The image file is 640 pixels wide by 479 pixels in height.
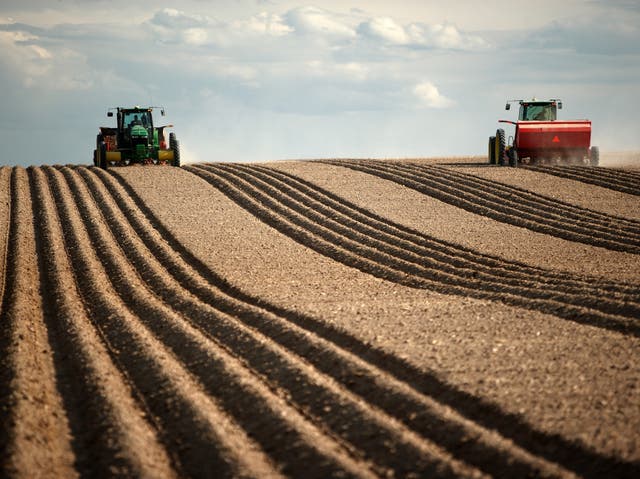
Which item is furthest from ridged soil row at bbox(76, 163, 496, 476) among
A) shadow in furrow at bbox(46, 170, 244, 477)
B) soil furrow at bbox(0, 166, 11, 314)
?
soil furrow at bbox(0, 166, 11, 314)

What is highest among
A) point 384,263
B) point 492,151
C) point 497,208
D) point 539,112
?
point 539,112

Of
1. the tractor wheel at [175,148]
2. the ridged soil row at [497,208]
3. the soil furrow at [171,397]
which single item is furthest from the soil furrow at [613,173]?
the soil furrow at [171,397]

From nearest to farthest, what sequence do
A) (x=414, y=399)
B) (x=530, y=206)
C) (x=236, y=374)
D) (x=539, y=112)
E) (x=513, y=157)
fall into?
(x=414, y=399) → (x=236, y=374) → (x=530, y=206) → (x=513, y=157) → (x=539, y=112)

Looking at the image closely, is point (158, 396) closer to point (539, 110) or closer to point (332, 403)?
point (332, 403)

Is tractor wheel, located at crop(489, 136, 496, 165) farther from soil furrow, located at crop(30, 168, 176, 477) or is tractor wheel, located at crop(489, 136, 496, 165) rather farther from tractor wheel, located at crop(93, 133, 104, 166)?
soil furrow, located at crop(30, 168, 176, 477)

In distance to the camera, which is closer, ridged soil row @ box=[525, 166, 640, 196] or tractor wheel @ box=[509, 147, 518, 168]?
ridged soil row @ box=[525, 166, 640, 196]

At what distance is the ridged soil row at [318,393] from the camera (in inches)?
250

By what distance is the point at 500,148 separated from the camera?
28672mm

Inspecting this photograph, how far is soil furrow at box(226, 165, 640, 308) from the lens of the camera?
38.3ft

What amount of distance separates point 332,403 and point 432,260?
7.74m

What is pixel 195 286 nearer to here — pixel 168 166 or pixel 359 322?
pixel 359 322

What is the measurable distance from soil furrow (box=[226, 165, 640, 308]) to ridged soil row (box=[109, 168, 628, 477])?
12.1 feet

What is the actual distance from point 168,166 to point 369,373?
21317 millimetres

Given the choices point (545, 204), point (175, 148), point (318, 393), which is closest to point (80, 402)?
point (318, 393)
